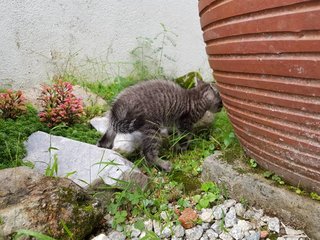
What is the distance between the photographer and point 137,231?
80.1 inches

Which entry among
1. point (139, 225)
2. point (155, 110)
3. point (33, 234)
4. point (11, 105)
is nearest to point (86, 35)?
point (11, 105)

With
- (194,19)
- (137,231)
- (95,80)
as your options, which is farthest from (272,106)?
(194,19)

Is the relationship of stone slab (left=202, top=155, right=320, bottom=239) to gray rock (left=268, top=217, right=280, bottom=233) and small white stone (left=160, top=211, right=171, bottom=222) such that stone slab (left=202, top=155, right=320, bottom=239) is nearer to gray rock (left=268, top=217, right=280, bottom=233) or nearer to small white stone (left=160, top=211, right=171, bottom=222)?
gray rock (left=268, top=217, right=280, bottom=233)

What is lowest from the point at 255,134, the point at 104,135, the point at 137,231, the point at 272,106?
the point at 137,231

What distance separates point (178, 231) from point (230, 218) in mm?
278

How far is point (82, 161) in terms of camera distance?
8.77 ft

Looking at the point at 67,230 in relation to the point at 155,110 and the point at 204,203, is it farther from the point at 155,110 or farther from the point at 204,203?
the point at 155,110

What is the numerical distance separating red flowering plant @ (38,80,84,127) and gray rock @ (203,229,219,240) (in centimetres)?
179

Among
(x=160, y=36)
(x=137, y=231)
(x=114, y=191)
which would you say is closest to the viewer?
(x=137, y=231)

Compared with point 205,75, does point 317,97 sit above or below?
above

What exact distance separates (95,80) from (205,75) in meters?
1.45

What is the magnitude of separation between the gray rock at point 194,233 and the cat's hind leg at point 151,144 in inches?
36.6

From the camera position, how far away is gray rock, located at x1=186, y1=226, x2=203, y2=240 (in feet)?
6.46

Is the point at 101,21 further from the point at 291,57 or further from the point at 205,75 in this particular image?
the point at 291,57
